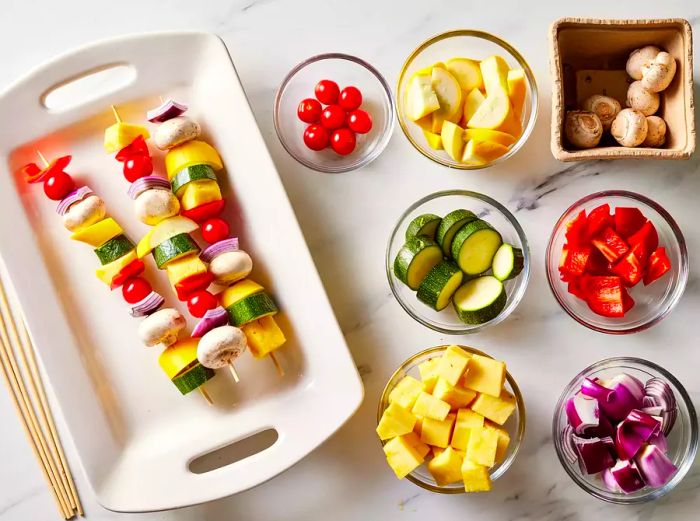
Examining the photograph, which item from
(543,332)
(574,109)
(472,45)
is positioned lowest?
(543,332)

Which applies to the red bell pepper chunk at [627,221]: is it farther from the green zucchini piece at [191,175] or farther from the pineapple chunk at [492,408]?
the green zucchini piece at [191,175]

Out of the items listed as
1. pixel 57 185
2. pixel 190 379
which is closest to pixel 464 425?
pixel 190 379

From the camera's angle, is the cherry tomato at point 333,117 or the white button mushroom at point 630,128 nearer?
the white button mushroom at point 630,128

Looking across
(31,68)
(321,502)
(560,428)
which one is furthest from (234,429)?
(31,68)

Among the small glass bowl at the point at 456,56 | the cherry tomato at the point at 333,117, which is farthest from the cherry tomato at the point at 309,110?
the small glass bowl at the point at 456,56

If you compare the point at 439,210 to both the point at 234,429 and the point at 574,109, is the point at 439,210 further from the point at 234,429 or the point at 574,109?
the point at 234,429

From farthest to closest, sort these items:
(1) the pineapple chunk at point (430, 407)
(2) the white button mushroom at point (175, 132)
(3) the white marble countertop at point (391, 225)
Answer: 1. (3) the white marble countertop at point (391, 225)
2. (2) the white button mushroom at point (175, 132)
3. (1) the pineapple chunk at point (430, 407)

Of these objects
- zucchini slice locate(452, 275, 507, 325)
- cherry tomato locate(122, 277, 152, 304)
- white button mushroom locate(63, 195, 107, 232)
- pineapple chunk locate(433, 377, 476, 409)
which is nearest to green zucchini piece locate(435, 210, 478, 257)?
zucchini slice locate(452, 275, 507, 325)

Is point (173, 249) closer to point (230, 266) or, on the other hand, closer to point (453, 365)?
point (230, 266)
